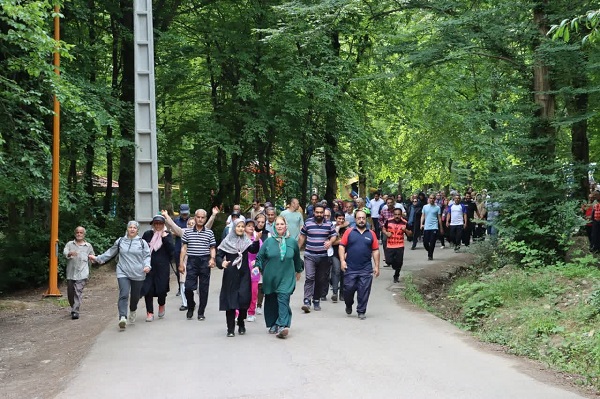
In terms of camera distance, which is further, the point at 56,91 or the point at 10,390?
the point at 56,91

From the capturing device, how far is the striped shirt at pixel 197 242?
469 inches

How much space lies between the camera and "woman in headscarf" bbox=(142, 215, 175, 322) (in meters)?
11.8

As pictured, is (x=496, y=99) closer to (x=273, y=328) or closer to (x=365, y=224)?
(x=365, y=224)

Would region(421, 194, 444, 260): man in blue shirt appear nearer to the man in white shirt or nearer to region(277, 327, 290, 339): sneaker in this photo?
the man in white shirt

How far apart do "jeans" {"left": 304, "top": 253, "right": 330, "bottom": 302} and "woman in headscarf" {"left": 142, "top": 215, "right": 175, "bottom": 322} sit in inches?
99.0

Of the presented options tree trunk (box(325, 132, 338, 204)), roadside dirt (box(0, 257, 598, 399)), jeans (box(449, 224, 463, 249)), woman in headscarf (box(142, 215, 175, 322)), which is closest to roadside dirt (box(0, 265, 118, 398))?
roadside dirt (box(0, 257, 598, 399))

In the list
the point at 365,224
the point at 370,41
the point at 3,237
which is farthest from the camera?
the point at 370,41

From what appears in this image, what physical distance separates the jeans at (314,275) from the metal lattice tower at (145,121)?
10.7 feet

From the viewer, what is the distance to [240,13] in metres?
25.6

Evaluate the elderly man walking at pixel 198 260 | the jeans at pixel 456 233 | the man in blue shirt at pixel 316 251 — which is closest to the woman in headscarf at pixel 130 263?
the elderly man walking at pixel 198 260

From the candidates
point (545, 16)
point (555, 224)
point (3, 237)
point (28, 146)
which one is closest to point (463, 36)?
point (545, 16)

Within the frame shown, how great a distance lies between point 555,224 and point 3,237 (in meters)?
14.9

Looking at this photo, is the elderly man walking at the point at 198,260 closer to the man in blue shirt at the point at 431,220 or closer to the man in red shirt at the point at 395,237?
the man in red shirt at the point at 395,237

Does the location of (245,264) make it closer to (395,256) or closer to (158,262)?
(158,262)
